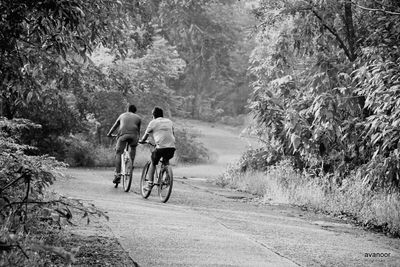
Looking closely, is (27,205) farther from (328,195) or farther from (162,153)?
(328,195)

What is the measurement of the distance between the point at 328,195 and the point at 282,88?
132 inches

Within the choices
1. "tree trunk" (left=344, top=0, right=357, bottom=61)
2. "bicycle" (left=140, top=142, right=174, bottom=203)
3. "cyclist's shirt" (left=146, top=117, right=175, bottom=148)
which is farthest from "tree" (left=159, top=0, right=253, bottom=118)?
"bicycle" (left=140, top=142, right=174, bottom=203)

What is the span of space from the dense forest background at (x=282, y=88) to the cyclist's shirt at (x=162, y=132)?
1.95m

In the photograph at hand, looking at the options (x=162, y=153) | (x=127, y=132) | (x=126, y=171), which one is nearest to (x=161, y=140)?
(x=162, y=153)

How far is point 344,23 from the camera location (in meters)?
15.0

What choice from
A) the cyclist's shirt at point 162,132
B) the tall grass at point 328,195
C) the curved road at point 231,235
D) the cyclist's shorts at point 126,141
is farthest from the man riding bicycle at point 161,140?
the tall grass at point 328,195

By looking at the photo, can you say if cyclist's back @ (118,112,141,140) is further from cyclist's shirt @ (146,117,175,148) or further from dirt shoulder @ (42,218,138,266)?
dirt shoulder @ (42,218,138,266)

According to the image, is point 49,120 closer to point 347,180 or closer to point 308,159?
point 308,159

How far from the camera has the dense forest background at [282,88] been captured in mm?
7109

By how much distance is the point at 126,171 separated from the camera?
15.0 metres

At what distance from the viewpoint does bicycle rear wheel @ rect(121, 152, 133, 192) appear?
48.4 feet

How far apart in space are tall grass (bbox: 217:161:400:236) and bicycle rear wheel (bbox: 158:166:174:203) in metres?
2.80

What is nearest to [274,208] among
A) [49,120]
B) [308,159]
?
[308,159]

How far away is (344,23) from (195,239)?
8.99 m
